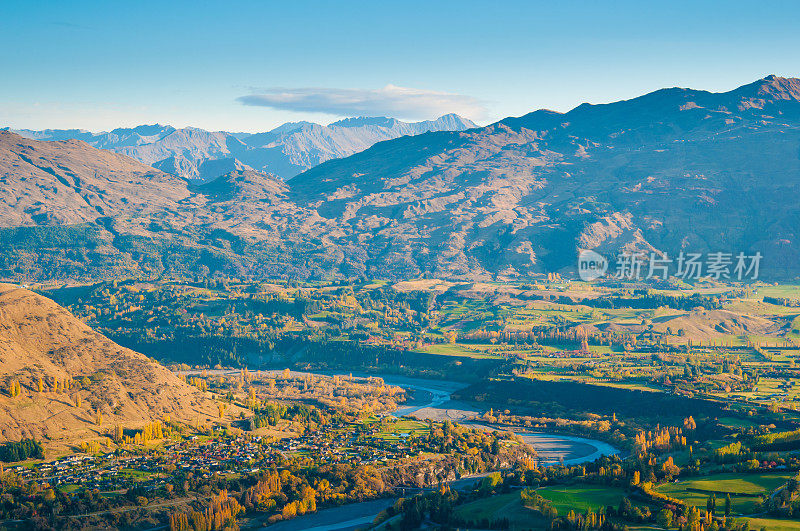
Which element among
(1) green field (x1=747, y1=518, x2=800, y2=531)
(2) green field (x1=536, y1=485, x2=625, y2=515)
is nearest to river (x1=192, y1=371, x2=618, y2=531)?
(2) green field (x1=536, y1=485, x2=625, y2=515)

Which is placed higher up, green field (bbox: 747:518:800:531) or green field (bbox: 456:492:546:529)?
green field (bbox: 747:518:800:531)

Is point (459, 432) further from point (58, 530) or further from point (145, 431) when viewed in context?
point (58, 530)

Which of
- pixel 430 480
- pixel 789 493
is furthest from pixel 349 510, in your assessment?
pixel 789 493

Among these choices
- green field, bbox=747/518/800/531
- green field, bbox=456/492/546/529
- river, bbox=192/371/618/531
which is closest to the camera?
green field, bbox=747/518/800/531

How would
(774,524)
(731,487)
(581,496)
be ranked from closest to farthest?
(774,524)
(731,487)
(581,496)

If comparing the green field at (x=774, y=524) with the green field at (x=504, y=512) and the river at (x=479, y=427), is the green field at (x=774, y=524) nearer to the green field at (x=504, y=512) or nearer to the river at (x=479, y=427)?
the green field at (x=504, y=512)

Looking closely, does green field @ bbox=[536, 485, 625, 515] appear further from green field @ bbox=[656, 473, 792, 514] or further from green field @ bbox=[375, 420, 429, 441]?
green field @ bbox=[375, 420, 429, 441]

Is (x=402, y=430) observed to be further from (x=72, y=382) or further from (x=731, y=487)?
(x=731, y=487)

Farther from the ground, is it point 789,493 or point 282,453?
point 789,493

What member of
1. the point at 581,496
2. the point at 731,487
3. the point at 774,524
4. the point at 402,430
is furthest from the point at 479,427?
the point at 774,524
